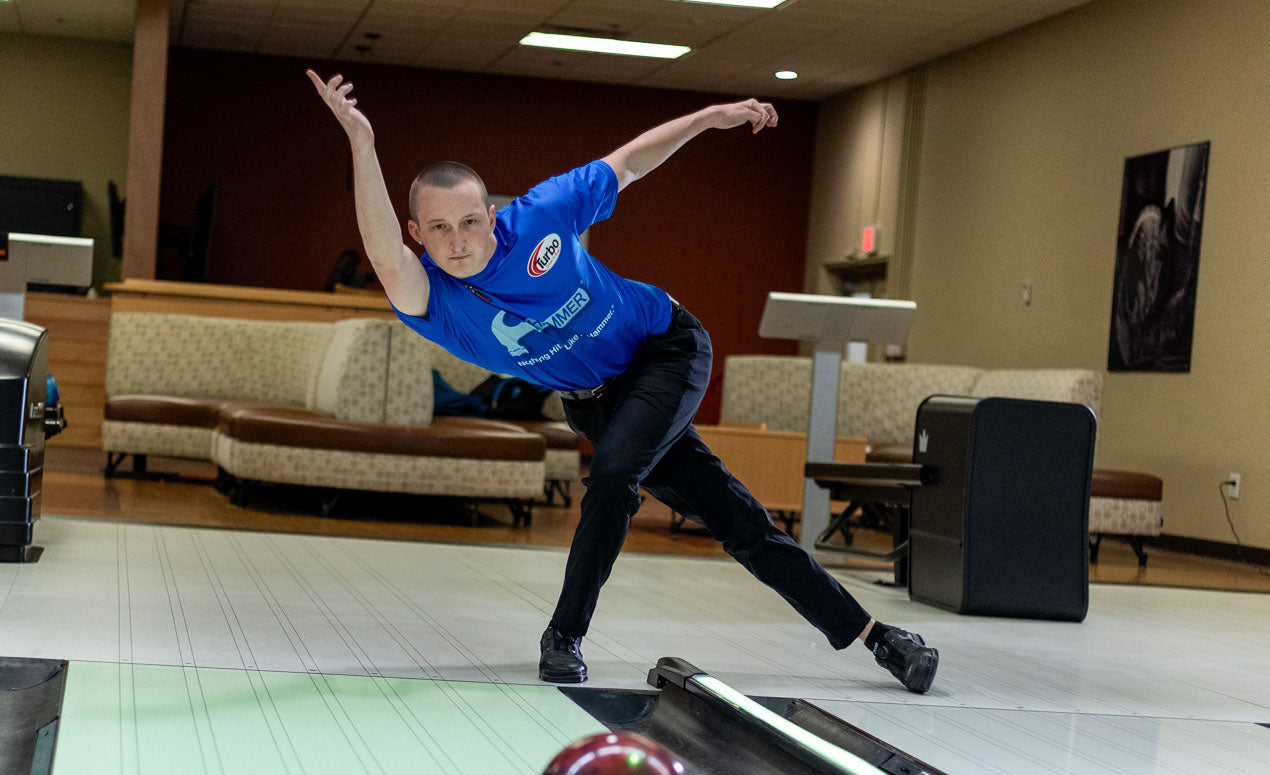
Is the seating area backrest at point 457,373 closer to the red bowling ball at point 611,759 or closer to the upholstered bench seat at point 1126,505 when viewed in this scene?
the upholstered bench seat at point 1126,505

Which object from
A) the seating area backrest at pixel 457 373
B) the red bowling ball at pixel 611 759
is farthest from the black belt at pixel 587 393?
the seating area backrest at pixel 457 373

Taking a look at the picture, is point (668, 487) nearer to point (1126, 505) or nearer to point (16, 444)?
point (16, 444)

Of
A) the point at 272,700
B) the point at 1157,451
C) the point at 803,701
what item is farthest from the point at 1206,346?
the point at 272,700

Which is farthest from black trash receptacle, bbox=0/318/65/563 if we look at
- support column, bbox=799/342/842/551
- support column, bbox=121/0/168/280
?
support column, bbox=121/0/168/280

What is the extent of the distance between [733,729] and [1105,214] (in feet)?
23.2

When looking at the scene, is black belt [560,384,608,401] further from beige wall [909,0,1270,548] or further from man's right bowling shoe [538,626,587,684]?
beige wall [909,0,1270,548]

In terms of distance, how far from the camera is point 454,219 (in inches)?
105

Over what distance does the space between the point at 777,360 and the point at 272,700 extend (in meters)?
6.40

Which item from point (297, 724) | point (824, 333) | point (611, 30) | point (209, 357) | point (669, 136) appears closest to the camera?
point (297, 724)

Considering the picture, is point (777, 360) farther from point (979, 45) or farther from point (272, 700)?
point (272, 700)

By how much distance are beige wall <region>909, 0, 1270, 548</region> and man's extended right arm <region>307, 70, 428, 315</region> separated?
5.88m

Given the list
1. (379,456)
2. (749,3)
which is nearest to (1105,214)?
(749,3)

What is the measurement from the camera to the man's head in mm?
2660

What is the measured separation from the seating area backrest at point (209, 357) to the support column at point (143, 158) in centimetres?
143
